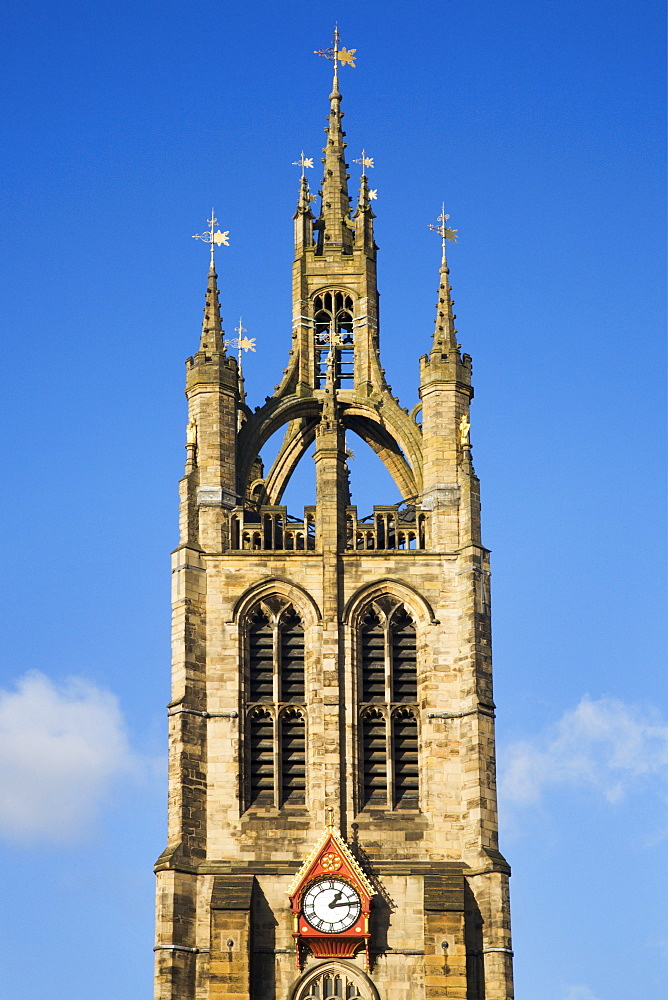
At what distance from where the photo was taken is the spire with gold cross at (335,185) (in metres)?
80.8

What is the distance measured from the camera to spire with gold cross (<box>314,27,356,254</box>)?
8075 cm

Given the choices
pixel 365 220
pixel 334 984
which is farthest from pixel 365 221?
pixel 334 984

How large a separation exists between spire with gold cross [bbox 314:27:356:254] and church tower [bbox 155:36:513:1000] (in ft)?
13.6

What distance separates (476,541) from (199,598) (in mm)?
7721

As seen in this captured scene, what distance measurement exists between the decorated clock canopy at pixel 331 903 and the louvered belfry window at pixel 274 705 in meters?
2.26

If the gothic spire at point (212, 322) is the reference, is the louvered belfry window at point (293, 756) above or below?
below

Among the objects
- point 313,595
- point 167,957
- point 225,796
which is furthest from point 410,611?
point 167,957

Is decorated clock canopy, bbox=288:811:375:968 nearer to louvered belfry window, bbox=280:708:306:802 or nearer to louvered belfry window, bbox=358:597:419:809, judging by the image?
louvered belfry window, bbox=280:708:306:802

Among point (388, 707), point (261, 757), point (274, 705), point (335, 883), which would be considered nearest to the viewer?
point (335, 883)

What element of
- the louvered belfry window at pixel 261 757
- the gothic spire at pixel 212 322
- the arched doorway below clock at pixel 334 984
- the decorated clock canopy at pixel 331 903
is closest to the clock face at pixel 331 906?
the decorated clock canopy at pixel 331 903

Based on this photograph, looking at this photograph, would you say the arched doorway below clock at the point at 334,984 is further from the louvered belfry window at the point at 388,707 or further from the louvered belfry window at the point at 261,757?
the louvered belfry window at the point at 261,757

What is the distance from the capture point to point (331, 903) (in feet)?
226

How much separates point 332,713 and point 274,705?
160 cm

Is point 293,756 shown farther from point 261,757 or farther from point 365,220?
point 365,220
